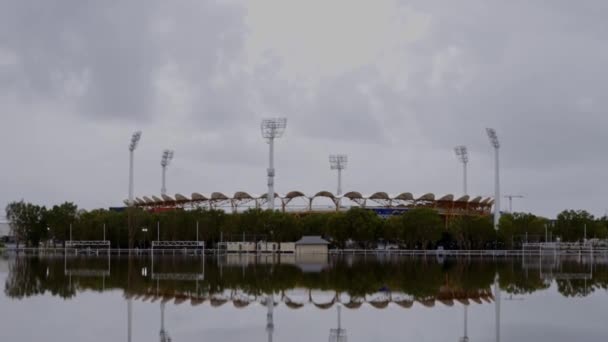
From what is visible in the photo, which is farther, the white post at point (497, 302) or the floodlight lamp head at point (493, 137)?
the floodlight lamp head at point (493, 137)

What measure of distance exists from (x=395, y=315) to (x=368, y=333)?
3545 mm

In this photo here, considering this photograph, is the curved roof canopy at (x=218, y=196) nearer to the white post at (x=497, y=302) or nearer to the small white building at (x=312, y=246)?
the small white building at (x=312, y=246)

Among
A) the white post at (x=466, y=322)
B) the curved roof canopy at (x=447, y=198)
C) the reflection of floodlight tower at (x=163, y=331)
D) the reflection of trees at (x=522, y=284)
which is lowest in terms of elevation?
the reflection of trees at (x=522, y=284)

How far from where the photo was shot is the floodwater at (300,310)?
678 inches

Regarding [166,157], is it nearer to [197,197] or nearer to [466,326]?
[197,197]

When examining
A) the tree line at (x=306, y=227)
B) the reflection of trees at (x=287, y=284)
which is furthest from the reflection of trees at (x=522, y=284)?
the tree line at (x=306, y=227)

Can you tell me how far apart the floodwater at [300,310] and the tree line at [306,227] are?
52.2 m

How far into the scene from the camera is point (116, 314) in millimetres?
20453

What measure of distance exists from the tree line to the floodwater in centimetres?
5220

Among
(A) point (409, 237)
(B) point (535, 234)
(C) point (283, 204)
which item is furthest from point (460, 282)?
(C) point (283, 204)

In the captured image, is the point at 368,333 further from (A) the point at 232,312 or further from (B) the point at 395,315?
(A) the point at 232,312

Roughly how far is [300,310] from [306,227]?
69.9m

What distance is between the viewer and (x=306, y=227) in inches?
3610

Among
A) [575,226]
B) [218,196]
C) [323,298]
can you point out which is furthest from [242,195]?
[323,298]
